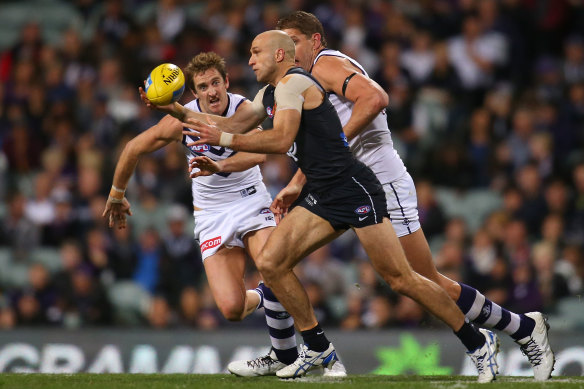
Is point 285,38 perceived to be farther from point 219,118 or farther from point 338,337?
point 338,337

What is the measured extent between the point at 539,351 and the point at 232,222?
259 cm

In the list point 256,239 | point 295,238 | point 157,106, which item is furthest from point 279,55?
point 256,239

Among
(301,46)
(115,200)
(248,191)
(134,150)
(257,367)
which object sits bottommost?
(257,367)

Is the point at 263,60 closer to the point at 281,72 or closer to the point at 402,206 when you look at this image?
the point at 281,72

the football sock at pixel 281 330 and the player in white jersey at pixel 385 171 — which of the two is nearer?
the player in white jersey at pixel 385 171

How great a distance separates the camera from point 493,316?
7012 mm

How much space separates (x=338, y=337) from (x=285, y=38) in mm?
3551

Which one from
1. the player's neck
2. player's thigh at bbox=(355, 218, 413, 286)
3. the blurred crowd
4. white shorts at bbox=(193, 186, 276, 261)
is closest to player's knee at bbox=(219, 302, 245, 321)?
white shorts at bbox=(193, 186, 276, 261)

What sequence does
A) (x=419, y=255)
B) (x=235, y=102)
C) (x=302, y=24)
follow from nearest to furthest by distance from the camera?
(x=419, y=255) < (x=302, y=24) < (x=235, y=102)

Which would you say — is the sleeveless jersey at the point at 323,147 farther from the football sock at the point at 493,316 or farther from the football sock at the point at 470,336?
the football sock at the point at 493,316

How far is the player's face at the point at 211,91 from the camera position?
24.8ft

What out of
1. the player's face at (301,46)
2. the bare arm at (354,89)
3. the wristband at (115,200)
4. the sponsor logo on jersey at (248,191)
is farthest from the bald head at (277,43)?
the wristband at (115,200)

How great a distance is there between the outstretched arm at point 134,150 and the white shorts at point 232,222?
0.68 meters

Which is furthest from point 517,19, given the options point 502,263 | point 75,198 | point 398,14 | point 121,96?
point 75,198
